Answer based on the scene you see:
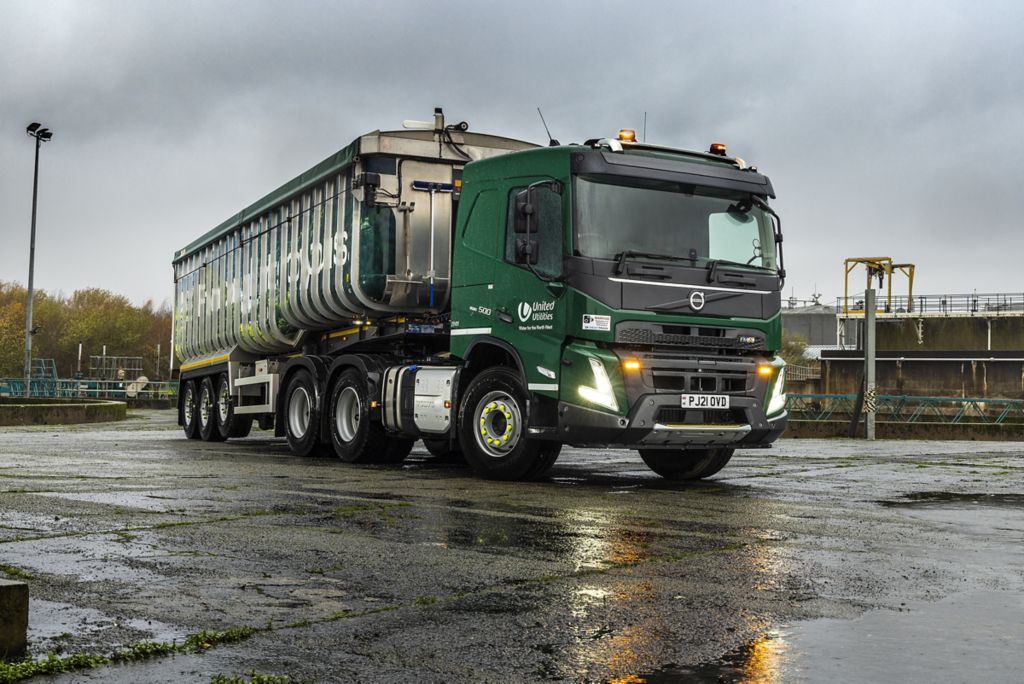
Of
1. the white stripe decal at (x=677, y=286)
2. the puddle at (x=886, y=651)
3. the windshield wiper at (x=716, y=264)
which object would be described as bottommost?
the puddle at (x=886, y=651)

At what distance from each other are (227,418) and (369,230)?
6.89 m

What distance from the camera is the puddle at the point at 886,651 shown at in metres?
3.69

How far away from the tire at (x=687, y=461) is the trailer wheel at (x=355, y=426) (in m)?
3.23

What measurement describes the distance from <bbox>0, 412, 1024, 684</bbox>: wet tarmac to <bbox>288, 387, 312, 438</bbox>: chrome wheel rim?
4.81m

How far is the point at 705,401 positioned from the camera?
35.6ft

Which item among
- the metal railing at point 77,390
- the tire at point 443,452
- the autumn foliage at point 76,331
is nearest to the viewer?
the tire at point 443,452

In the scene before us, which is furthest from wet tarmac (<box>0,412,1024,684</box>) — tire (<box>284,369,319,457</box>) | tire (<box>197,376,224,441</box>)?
tire (<box>197,376,224,441</box>)

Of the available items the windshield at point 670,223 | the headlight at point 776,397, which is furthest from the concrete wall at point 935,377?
the windshield at point 670,223

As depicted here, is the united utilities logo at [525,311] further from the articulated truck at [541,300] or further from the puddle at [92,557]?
the puddle at [92,557]

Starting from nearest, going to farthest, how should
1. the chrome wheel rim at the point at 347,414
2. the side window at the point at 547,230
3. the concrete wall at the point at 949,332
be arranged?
the side window at the point at 547,230 → the chrome wheel rim at the point at 347,414 → the concrete wall at the point at 949,332

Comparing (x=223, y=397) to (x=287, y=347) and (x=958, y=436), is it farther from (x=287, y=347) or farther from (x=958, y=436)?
(x=958, y=436)

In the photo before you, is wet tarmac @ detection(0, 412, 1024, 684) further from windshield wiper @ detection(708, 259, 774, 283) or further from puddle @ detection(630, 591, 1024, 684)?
windshield wiper @ detection(708, 259, 774, 283)

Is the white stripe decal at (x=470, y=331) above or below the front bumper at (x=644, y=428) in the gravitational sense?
above

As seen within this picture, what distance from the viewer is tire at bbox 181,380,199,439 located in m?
20.9
